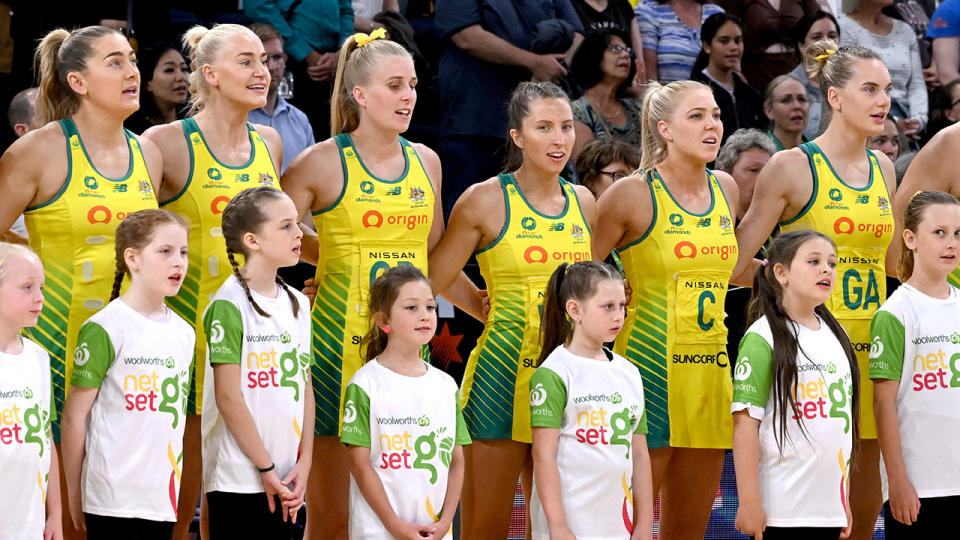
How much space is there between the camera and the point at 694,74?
7.85 metres

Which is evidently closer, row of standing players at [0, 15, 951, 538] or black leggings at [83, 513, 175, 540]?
black leggings at [83, 513, 175, 540]

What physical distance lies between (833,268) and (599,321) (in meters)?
0.79

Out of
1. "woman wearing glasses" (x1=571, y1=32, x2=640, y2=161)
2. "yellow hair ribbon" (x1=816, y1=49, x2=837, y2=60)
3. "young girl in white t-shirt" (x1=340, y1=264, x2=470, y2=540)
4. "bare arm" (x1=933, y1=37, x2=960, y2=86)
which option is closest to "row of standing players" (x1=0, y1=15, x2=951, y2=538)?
"yellow hair ribbon" (x1=816, y1=49, x2=837, y2=60)

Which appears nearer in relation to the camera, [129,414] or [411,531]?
[129,414]

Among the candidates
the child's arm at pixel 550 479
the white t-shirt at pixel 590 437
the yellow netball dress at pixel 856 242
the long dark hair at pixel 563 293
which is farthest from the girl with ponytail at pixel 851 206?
the child's arm at pixel 550 479

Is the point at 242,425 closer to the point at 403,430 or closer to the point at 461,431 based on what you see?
the point at 403,430

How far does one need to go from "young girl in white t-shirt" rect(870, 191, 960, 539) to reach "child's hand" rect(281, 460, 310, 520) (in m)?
1.92

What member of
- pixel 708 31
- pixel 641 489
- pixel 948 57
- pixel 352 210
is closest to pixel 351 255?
pixel 352 210

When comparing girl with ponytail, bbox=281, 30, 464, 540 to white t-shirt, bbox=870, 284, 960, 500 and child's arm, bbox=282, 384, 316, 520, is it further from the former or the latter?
white t-shirt, bbox=870, 284, 960, 500

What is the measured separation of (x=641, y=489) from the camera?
4199 millimetres

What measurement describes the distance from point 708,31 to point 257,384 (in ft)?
15.2

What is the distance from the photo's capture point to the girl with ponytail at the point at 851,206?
469 cm

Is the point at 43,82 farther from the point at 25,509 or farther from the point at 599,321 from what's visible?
the point at 599,321

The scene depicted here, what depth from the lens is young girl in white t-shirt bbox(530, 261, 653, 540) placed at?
13.5 ft
